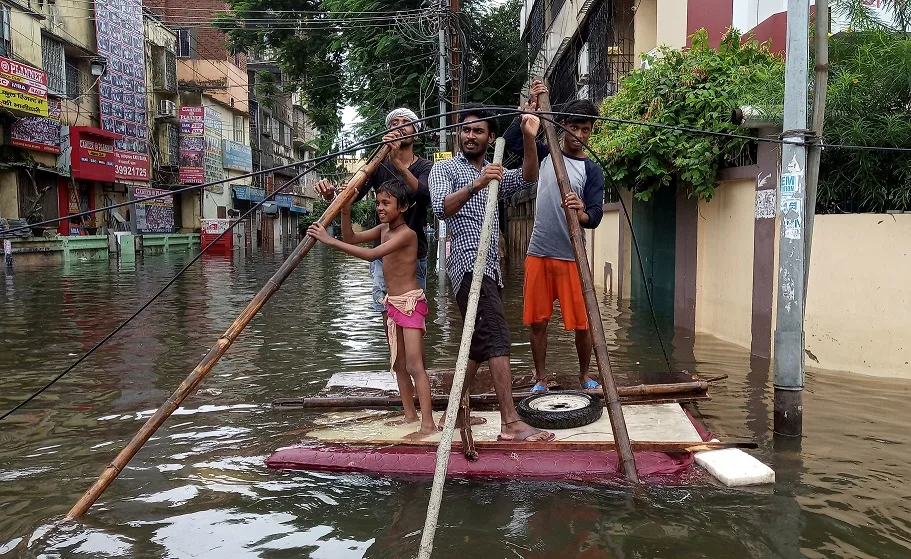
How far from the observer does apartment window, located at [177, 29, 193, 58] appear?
141 ft

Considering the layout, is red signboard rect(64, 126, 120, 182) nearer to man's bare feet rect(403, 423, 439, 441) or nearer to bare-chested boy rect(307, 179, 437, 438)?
bare-chested boy rect(307, 179, 437, 438)

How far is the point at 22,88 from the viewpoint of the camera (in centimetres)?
2425

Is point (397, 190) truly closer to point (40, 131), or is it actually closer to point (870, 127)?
point (870, 127)

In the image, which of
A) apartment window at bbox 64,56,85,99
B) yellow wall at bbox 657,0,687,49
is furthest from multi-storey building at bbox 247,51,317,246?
yellow wall at bbox 657,0,687,49

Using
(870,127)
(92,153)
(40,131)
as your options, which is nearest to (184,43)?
(92,153)

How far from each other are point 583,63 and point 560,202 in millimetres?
13476

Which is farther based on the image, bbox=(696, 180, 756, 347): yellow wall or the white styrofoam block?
bbox=(696, 180, 756, 347): yellow wall

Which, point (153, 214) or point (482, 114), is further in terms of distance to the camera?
point (153, 214)

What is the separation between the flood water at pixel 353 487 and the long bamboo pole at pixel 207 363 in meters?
0.15

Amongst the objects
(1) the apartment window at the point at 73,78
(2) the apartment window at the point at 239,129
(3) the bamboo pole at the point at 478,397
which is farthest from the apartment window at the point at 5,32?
(3) the bamboo pole at the point at 478,397

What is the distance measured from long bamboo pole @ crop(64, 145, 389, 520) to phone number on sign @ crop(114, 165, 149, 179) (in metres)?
30.6

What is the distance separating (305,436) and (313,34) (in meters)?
20.2

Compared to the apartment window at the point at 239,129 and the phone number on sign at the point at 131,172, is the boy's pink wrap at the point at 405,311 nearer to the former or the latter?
the phone number on sign at the point at 131,172

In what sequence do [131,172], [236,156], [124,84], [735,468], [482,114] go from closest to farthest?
[735,468] < [482,114] < [131,172] < [124,84] < [236,156]
